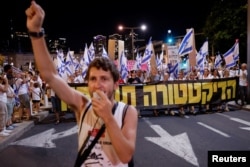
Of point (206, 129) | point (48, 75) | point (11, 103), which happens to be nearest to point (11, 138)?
point (11, 103)

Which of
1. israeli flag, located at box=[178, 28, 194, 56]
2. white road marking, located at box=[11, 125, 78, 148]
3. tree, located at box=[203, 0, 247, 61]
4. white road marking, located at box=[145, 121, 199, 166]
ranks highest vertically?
tree, located at box=[203, 0, 247, 61]

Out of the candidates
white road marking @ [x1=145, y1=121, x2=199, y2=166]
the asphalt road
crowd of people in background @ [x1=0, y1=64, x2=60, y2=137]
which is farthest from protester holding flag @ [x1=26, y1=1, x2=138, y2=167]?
crowd of people in background @ [x1=0, y1=64, x2=60, y2=137]

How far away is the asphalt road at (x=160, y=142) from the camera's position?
710 centimetres

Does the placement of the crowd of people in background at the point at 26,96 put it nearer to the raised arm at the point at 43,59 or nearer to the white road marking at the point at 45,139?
the white road marking at the point at 45,139

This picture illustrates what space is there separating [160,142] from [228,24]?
27.1 m

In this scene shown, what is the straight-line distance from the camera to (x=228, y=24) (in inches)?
1300

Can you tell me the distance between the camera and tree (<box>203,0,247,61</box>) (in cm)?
3190

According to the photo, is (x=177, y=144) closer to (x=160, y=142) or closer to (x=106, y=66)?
(x=160, y=142)

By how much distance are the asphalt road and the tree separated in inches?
835

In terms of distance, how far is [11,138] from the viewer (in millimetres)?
9609

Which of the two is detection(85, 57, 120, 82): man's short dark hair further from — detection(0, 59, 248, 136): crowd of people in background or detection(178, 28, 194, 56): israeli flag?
detection(178, 28, 194, 56): israeli flag

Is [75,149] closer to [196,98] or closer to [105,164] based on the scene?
[105,164]

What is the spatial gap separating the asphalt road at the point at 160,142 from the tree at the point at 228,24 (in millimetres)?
21209

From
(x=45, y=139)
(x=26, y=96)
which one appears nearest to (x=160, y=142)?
(x=45, y=139)
